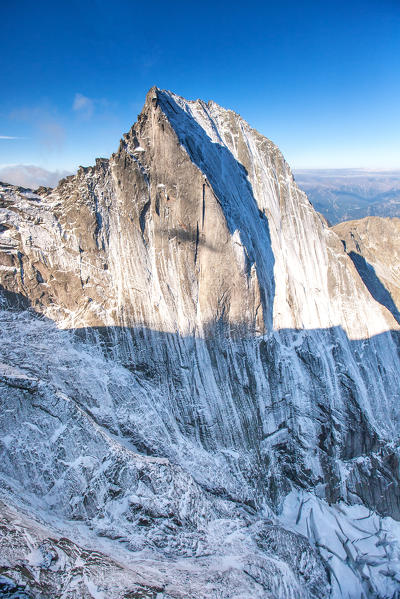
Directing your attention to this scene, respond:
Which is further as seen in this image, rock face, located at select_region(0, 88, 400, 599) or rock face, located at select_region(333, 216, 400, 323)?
rock face, located at select_region(333, 216, 400, 323)

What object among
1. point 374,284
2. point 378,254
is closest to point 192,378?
point 374,284

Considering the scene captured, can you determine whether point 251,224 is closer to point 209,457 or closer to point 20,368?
point 209,457

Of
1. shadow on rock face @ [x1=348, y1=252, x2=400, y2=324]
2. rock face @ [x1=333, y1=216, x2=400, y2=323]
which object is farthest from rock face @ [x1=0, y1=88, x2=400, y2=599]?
rock face @ [x1=333, y1=216, x2=400, y2=323]

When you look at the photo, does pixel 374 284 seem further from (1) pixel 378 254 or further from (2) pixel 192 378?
(2) pixel 192 378

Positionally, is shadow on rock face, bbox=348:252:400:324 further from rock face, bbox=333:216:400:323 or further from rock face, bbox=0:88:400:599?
rock face, bbox=0:88:400:599

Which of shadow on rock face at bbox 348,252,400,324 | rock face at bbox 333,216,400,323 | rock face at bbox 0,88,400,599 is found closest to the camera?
rock face at bbox 0,88,400,599

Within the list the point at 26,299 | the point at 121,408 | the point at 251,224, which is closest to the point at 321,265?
the point at 251,224
